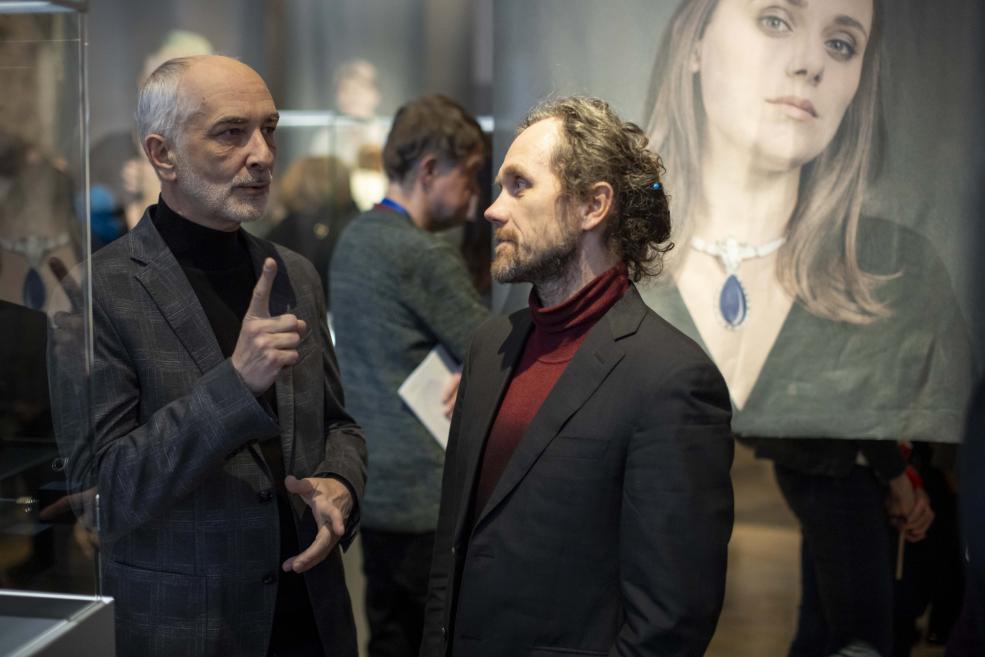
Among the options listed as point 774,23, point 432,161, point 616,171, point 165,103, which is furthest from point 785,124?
point 165,103

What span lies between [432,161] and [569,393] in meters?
1.68

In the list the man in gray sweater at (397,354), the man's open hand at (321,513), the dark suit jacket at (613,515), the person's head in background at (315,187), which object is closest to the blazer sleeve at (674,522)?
the dark suit jacket at (613,515)

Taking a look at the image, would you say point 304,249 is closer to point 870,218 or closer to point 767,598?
point 767,598

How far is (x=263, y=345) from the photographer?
1.85 meters

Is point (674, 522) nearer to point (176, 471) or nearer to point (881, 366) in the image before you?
point (176, 471)

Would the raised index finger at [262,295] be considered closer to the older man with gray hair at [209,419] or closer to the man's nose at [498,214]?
the older man with gray hair at [209,419]

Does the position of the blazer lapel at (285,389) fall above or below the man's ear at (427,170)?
below

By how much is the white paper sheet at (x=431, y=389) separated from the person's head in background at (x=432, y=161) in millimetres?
468

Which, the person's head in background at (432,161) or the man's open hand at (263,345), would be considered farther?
the person's head in background at (432,161)

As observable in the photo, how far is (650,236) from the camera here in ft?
6.67

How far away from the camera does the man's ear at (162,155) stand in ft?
A: 6.70

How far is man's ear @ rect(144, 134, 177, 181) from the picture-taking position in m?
2.04

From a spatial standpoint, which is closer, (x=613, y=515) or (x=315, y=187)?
(x=613, y=515)

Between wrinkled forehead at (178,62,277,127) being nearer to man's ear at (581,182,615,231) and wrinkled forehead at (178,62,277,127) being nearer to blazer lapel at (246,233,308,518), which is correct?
blazer lapel at (246,233,308,518)
